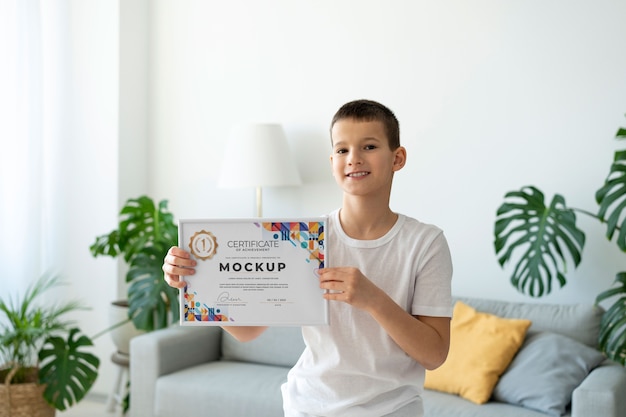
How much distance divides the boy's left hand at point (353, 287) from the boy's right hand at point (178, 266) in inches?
10.9

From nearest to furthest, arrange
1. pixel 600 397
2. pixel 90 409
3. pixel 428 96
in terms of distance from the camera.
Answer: pixel 600 397, pixel 428 96, pixel 90 409

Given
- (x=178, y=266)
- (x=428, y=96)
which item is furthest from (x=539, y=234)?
(x=178, y=266)

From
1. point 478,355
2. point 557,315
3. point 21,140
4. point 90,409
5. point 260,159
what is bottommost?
point 90,409

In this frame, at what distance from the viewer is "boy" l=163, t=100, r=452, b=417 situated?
137 cm

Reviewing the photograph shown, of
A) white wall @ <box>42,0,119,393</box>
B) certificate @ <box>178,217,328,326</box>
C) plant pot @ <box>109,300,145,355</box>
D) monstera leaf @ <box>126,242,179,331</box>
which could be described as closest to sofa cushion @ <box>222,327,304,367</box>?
monstera leaf @ <box>126,242,179,331</box>

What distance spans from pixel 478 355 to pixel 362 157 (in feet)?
6.32

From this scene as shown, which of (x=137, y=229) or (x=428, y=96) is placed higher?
(x=428, y=96)

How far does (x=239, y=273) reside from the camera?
4.88 feet

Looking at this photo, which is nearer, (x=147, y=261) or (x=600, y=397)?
(x=600, y=397)

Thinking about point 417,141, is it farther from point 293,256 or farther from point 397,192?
point 293,256

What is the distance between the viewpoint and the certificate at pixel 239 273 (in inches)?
57.7

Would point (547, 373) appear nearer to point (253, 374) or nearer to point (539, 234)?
point (539, 234)

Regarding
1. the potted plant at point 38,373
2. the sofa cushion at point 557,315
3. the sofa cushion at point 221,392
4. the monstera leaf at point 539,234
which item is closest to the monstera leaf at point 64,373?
the potted plant at point 38,373

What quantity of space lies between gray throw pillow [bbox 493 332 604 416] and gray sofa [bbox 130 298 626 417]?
0.02 m
